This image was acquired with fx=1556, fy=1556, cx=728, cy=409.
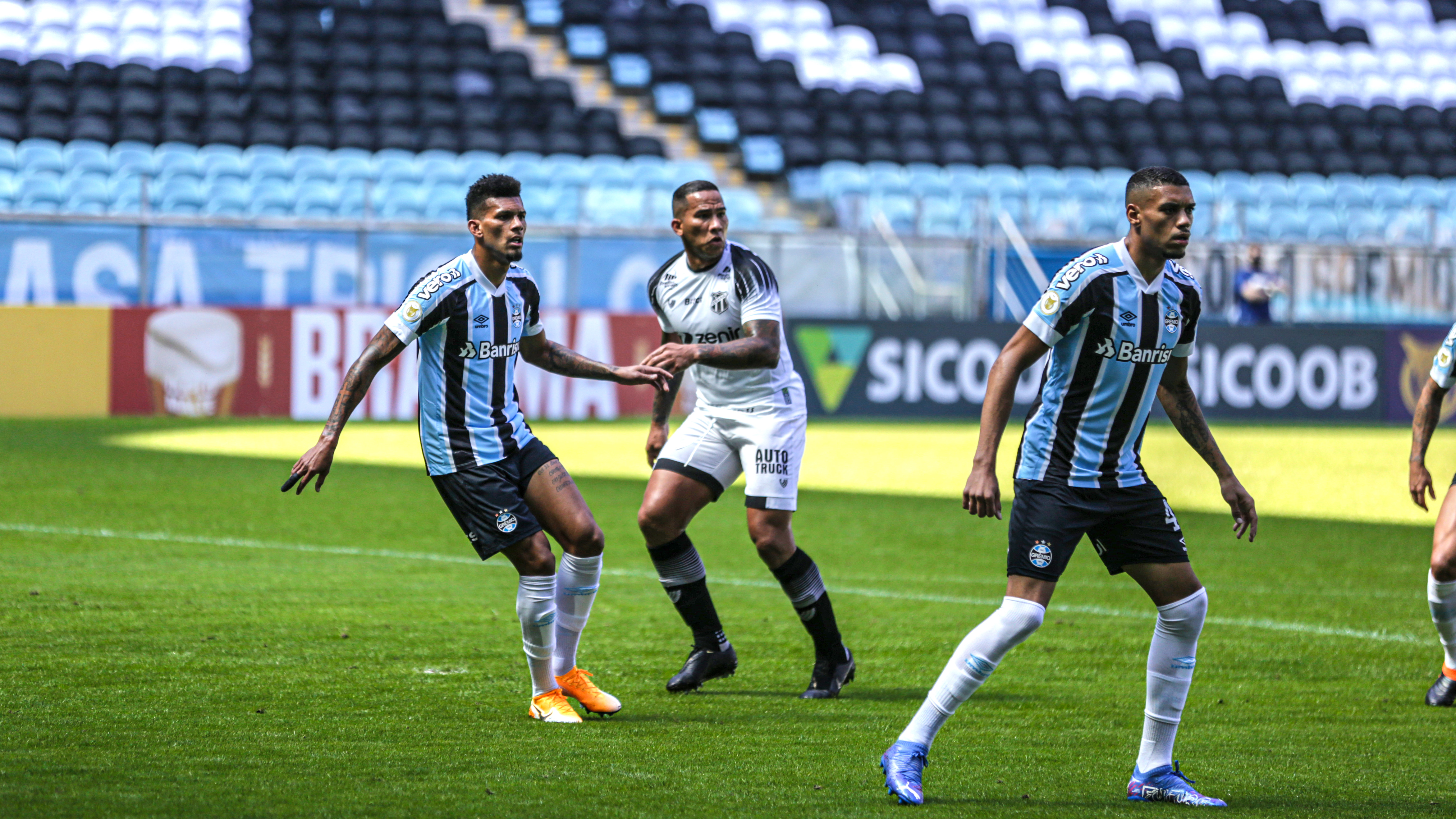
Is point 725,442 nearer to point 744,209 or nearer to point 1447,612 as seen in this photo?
point 1447,612

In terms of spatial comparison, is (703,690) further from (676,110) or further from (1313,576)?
(676,110)

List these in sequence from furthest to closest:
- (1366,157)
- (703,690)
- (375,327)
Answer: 1. (1366,157)
2. (375,327)
3. (703,690)

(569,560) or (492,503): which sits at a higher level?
(492,503)

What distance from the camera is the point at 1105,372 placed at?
479cm

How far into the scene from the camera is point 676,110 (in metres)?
26.6

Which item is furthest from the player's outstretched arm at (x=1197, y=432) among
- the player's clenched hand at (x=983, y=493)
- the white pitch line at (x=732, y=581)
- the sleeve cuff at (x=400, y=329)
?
the white pitch line at (x=732, y=581)

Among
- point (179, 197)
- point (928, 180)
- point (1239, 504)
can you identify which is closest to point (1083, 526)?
point (1239, 504)

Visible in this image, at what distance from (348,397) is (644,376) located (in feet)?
3.69

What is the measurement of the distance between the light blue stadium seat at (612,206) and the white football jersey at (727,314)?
569 inches

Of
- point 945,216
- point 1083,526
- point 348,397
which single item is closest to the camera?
point 1083,526

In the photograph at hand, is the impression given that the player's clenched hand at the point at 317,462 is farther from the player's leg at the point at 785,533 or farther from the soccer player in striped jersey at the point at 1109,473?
the soccer player in striped jersey at the point at 1109,473

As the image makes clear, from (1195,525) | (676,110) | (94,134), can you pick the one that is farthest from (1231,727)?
(676,110)

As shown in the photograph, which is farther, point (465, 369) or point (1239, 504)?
point (465, 369)

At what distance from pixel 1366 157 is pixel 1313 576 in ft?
71.7
